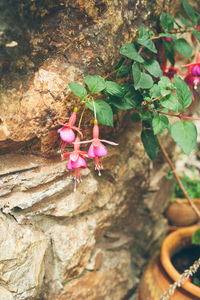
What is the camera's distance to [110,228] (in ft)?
4.35

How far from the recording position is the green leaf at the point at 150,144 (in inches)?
41.3

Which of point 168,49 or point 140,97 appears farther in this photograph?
point 168,49

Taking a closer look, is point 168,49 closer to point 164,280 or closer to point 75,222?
point 75,222

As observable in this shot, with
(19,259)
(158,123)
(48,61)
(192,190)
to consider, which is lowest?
(192,190)

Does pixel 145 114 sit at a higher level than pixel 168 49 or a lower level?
lower

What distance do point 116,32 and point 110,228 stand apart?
3.09 ft

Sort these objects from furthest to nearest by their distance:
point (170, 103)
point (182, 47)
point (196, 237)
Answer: point (196, 237), point (182, 47), point (170, 103)

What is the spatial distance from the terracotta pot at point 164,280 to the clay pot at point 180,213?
1.34ft

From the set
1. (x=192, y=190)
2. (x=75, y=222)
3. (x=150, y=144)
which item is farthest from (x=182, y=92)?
(x=192, y=190)

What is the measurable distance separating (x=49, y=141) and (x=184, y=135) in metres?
0.48

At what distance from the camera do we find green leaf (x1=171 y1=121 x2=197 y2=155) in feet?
2.61

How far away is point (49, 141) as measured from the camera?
0.94 metres

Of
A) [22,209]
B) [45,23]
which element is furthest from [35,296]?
[45,23]

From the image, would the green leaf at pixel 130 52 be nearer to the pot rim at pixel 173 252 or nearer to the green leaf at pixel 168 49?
the green leaf at pixel 168 49
